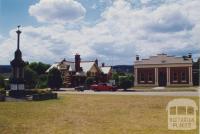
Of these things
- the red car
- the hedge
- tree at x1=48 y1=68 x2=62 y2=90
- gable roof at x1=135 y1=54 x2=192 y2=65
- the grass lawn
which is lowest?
the grass lawn

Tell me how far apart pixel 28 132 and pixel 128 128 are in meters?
3.77

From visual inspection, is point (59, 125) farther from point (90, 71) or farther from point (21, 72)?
point (90, 71)

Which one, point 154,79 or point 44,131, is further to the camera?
point 154,79

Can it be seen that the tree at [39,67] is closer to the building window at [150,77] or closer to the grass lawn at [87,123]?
the building window at [150,77]

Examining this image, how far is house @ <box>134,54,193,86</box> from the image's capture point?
6197 centimetres

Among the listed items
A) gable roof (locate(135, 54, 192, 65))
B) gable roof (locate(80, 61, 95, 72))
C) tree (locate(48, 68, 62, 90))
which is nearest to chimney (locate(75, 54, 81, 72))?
gable roof (locate(80, 61, 95, 72))

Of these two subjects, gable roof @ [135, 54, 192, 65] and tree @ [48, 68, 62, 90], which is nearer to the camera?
tree @ [48, 68, 62, 90]

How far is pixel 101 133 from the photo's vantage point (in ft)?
40.2

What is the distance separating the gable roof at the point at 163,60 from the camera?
62.3 m

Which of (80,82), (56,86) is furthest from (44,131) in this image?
(80,82)

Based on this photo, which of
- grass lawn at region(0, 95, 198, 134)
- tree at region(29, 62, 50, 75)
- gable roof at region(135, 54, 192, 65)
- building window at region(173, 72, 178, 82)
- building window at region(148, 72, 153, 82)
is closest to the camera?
grass lawn at region(0, 95, 198, 134)

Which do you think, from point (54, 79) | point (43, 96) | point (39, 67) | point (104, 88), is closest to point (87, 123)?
point (43, 96)

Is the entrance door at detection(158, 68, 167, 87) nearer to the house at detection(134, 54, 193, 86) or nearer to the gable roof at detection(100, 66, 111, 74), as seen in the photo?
the house at detection(134, 54, 193, 86)

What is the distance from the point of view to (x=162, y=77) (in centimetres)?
6406
